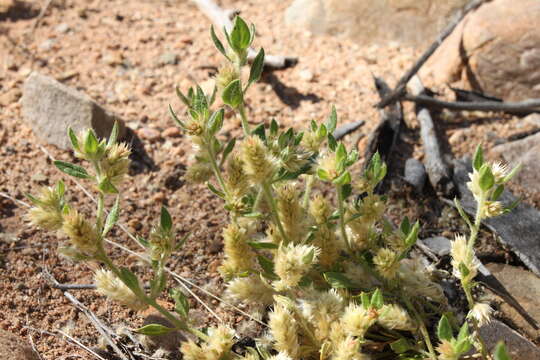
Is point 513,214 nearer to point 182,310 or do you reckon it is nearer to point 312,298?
point 312,298

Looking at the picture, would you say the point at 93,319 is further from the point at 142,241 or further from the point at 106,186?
the point at 106,186

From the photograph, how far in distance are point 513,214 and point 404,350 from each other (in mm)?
1304

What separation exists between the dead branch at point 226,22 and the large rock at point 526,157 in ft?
5.08

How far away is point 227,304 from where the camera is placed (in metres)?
2.65

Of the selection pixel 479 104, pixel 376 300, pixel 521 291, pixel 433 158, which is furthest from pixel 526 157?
pixel 376 300

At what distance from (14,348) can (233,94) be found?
47.3 inches

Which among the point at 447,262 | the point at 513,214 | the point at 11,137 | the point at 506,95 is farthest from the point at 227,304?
the point at 506,95

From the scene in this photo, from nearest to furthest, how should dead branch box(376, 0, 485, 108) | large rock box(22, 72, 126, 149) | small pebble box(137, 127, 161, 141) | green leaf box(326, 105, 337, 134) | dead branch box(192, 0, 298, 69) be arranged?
green leaf box(326, 105, 337, 134) < large rock box(22, 72, 126, 149) < small pebble box(137, 127, 161, 141) < dead branch box(376, 0, 485, 108) < dead branch box(192, 0, 298, 69)

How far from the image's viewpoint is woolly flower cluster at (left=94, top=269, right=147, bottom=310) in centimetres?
209

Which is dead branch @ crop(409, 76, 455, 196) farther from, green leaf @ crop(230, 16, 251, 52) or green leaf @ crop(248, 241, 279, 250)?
green leaf @ crop(230, 16, 251, 52)

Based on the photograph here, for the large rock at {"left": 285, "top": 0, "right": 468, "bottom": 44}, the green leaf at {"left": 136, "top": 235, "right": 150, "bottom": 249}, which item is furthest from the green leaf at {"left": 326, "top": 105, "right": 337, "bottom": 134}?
the large rock at {"left": 285, "top": 0, "right": 468, "bottom": 44}

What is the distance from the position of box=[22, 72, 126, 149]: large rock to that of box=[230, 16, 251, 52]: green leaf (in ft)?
5.10

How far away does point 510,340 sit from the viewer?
2.45 metres

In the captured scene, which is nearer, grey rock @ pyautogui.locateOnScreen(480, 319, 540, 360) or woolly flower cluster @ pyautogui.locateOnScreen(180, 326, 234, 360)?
woolly flower cluster @ pyautogui.locateOnScreen(180, 326, 234, 360)
